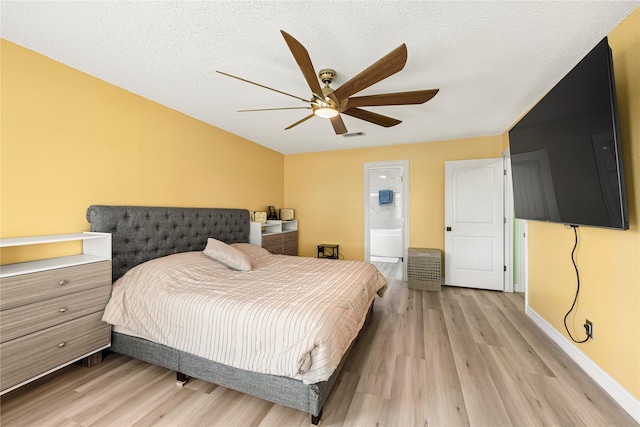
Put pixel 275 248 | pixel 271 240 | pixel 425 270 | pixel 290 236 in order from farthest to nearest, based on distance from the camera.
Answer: pixel 290 236 < pixel 275 248 < pixel 271 240 < pixel 425 270

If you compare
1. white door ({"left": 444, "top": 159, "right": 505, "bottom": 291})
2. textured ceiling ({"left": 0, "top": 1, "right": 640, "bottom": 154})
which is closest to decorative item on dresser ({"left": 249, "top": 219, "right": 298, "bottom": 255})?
textured ceiling ({"left": 0, "top": 1, "right": 640, "bottom": 154})

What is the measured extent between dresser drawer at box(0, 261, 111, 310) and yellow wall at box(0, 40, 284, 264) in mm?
411

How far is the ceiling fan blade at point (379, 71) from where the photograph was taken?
4.64ft

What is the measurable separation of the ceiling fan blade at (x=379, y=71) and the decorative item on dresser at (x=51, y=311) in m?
2.23

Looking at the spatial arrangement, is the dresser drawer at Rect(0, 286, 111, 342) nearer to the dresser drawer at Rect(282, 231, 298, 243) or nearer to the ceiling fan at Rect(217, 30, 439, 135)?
the ceiling fan at Rect(217, 30, 439, 135)

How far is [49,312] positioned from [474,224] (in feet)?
16.0

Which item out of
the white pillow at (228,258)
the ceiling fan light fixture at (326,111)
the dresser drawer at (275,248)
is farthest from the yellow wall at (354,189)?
the ceiling fan light fixture at (326,111)

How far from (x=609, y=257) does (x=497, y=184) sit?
2294mm

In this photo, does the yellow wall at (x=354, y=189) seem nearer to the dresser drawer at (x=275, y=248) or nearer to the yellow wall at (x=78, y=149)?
the dresser drawer at (x=275, y=248)

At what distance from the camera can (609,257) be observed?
1.71m

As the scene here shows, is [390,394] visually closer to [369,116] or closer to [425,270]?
[369,116]

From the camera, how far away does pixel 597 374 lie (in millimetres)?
1763

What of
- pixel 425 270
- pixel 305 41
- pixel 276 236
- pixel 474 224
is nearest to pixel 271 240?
pixel 276 236

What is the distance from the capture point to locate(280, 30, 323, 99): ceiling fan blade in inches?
52.0
